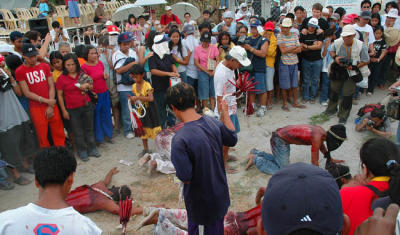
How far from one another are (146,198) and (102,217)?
62 centimetres

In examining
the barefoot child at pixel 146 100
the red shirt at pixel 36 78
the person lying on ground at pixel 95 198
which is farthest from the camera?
the barefoot child at pixel 146 100

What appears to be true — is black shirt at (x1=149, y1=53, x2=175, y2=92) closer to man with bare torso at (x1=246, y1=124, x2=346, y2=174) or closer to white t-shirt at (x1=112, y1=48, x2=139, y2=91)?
white t-shirt at (x1=112, y1=48, x2=139, y2=91)

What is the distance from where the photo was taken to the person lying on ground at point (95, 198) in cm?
381

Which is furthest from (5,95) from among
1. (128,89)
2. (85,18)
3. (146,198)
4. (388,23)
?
(85,18)

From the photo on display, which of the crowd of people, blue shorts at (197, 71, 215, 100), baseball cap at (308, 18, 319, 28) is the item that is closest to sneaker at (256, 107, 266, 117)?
the crowd of people

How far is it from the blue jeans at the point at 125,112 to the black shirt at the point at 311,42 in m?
4.05

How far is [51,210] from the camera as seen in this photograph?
65.7 inches

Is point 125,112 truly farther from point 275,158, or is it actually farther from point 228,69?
point 275,158

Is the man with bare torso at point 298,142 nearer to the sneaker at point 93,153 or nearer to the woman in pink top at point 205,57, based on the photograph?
the woman in pink top at point 205,57

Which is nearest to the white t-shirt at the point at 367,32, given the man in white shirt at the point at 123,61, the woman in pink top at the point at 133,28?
the man in white shirt at the point at 123,61

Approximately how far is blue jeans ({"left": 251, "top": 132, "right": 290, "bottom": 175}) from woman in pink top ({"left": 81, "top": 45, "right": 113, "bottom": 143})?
2914 mm

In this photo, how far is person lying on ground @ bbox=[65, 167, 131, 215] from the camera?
12.5 ft

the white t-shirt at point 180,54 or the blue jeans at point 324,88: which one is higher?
the white t-shirt at point 180,54

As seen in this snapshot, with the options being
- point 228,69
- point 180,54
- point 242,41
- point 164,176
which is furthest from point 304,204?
point 242,41
